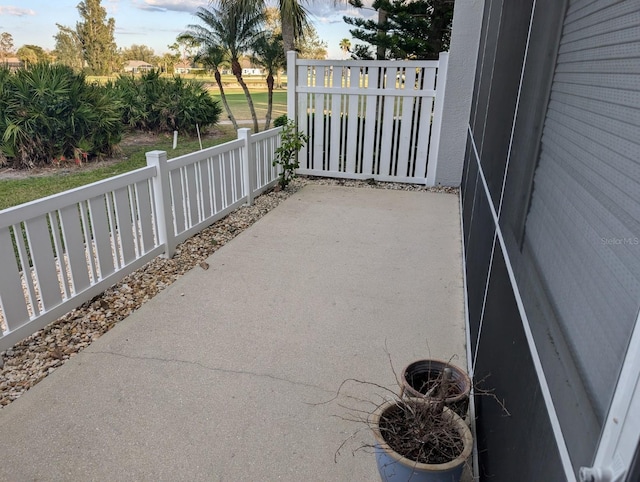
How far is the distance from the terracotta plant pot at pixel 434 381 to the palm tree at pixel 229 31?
10.8 meters

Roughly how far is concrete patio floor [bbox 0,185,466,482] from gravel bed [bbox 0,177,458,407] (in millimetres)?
94

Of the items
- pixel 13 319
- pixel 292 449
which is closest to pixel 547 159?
pixel 292 449

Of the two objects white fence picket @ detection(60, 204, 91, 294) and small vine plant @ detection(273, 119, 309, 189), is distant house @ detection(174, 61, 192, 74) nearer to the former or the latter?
small vine plant @ detection(273, 119, 309, 189)

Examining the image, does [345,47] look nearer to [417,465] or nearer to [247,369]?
[247,369]

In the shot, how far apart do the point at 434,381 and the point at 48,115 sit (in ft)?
29.3

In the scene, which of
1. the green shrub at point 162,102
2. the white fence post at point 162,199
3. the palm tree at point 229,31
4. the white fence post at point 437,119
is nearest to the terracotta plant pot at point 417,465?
the white fence post at point 162,199

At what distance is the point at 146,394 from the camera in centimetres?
225

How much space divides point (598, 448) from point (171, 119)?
13293 millimetres

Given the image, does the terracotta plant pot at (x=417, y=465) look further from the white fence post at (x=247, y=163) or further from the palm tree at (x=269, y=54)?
the palm tree at (x=269, y=54)

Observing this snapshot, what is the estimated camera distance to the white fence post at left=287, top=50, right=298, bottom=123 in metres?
6.58

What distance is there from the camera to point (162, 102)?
12336mm

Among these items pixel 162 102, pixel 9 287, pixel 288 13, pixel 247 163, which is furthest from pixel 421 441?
pixel 162 102

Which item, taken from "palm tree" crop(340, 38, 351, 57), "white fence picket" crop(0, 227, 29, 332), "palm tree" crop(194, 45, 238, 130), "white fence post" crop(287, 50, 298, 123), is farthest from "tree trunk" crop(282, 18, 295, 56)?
"white fence picket" crop(0, 227, 29, 332)

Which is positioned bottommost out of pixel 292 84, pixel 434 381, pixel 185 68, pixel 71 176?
pixel 71 176
